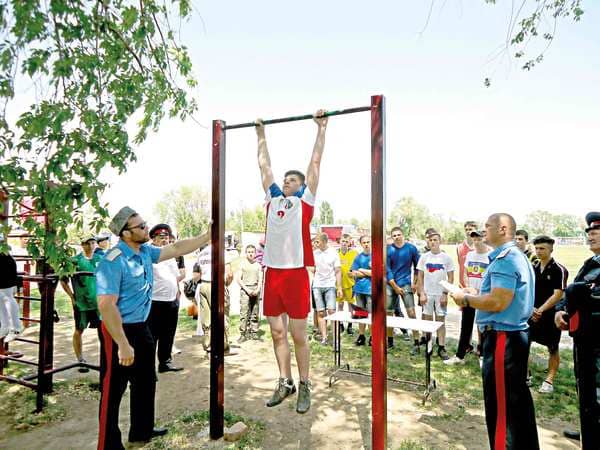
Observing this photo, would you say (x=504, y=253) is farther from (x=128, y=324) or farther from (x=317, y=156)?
(x=128, y=324)

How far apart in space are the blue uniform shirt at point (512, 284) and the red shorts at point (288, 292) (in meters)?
1.33

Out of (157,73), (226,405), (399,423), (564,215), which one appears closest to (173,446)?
(226,405)

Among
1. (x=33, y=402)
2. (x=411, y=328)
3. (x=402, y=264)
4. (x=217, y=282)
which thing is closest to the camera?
(x=217, y=282)

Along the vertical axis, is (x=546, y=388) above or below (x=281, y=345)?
below

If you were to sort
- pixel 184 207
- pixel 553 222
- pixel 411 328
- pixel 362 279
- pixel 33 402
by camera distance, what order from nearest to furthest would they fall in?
1. pixel 33 402
2. pixel 411 328
3. pixel 362 279
4. pixel 184 207
5. pixel 553 222

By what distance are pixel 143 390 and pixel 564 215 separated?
124 m

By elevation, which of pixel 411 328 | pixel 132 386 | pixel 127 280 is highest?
pixel 127 280

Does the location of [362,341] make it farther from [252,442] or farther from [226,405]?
[252,442]

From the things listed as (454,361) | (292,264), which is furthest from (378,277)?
(454,361)

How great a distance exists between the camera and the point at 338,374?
216 inches

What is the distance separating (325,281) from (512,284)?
437 centimetres

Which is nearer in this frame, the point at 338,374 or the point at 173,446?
the point at 173,446

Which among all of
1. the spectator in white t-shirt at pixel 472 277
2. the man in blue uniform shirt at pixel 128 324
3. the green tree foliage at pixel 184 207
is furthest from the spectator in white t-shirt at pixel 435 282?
the green tree foliage at pixel 184 207

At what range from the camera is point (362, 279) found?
22.2 feet
